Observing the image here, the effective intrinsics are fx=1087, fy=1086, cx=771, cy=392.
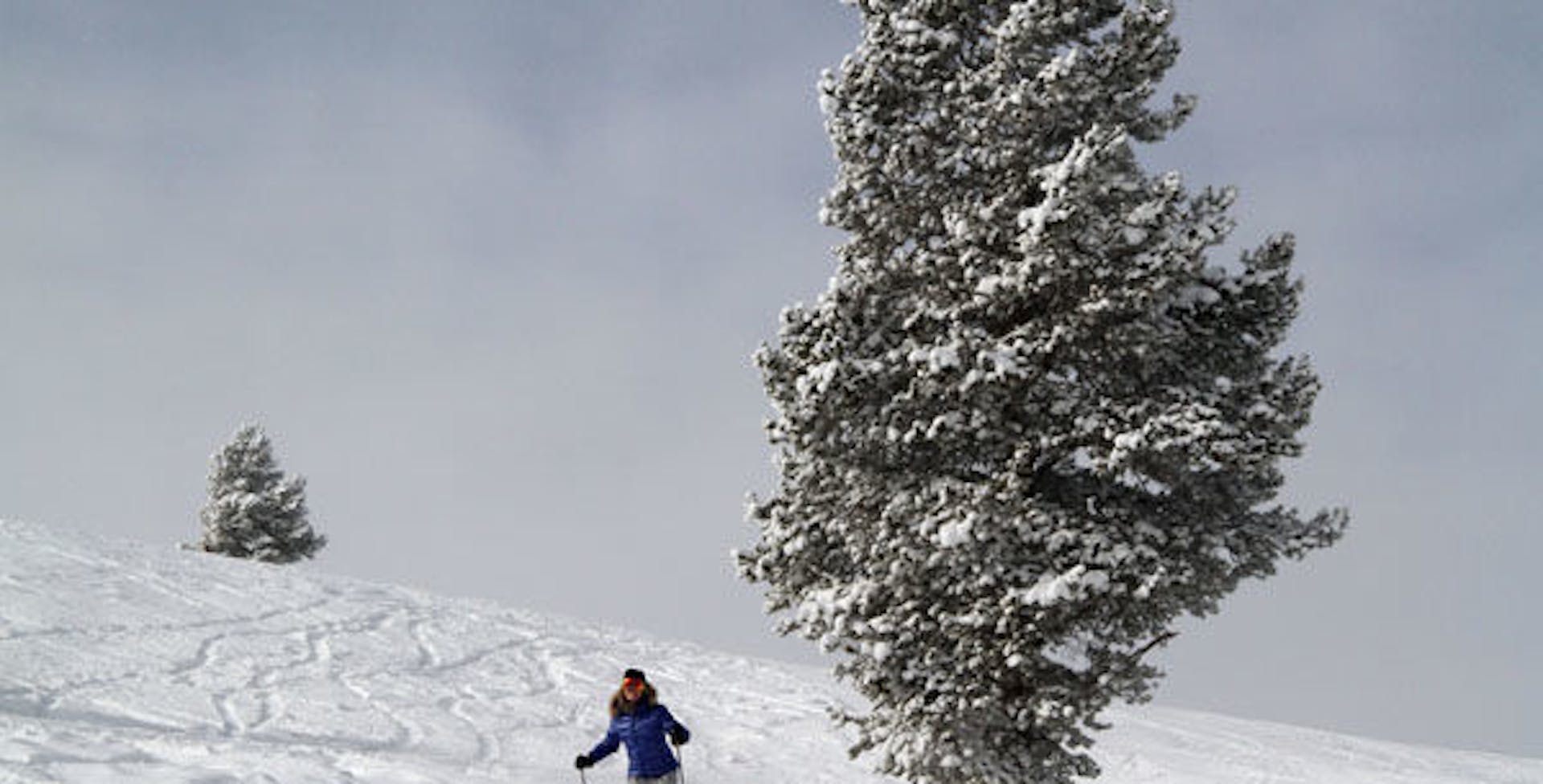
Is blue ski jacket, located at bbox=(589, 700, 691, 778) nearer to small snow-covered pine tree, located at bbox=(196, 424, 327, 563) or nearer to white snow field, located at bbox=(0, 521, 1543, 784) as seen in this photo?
white snow field, located at bbox=(0, 521, 1543, 784)

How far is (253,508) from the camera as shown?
137ft

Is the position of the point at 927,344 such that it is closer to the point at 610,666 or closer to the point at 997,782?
the point at 997,782

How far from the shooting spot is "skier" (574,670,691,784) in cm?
1130

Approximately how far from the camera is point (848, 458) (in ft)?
38.1

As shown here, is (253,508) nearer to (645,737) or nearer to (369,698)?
(369,698)

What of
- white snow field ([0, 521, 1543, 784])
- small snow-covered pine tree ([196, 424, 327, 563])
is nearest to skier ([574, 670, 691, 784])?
white snow field ([0, 521, 1543, 784])

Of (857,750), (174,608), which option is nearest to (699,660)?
(174,608)

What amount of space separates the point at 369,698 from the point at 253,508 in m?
25.9

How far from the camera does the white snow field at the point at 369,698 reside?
47.6 ft

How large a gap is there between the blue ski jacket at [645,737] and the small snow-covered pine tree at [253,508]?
3515 cm

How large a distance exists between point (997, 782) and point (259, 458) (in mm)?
38568

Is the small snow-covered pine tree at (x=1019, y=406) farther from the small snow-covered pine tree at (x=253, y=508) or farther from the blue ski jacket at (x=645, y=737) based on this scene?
the small snow-covered pine tree at (x=253, y=508)

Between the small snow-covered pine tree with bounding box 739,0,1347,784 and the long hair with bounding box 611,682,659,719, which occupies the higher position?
the small snow-covered pine tree with bounding box 739,0,1347,784

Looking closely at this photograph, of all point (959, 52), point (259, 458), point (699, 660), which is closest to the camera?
point (959, 52)
